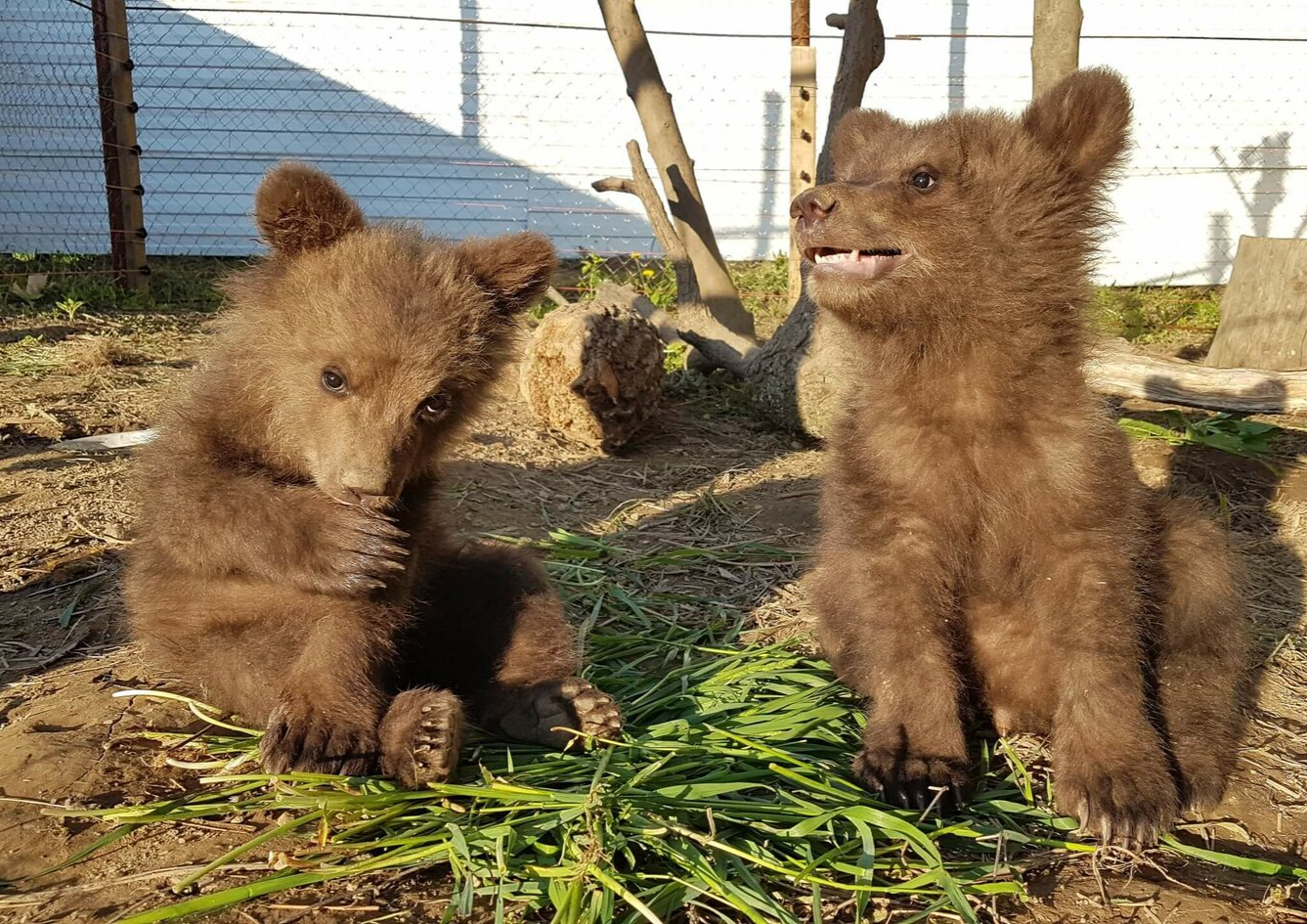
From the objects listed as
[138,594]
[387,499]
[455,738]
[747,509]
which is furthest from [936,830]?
[747,509]

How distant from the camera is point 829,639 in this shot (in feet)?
13.0

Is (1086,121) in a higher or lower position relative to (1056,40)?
lower

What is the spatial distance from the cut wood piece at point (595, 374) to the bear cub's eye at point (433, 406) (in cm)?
380

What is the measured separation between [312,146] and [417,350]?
13744 mm

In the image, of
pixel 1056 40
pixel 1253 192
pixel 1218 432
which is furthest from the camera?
pixel 1253 192

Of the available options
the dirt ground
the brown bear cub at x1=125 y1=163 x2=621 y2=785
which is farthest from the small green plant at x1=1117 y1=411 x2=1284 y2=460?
the brown bear cub at x1=125 y1=163 x2=621 y2=785

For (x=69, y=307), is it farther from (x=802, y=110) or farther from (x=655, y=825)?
(x=655, y=825)

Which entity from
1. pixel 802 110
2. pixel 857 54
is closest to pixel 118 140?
pixel 802 110

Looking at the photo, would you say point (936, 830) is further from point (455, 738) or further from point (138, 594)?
point (138, 594)

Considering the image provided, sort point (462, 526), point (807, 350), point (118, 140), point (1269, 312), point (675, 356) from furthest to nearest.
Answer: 1. point (118, 140)
2. point (675, 356)
3. point (1269, 312)
4. point (807, 350)
5. point (462, 526)

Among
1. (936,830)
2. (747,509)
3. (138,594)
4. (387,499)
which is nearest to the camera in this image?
(936,830)

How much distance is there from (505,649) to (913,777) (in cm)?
136

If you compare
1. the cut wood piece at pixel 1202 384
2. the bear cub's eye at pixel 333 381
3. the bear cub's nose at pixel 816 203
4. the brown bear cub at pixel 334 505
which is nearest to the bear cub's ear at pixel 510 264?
the brown bear cub at pixel 334 505

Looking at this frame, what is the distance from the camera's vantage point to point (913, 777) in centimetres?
323
